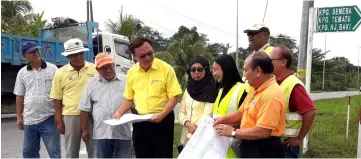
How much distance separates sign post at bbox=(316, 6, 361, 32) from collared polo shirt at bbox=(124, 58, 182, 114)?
8.32 feet

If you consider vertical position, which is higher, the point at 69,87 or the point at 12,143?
the point at 69,87

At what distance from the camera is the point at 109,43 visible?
11.9 meters

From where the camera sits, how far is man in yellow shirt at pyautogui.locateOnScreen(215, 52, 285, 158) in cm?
224

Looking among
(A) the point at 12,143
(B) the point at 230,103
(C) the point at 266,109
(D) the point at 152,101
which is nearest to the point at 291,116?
(B) the point at 230,103

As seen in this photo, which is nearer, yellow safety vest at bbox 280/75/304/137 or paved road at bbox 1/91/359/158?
yellow safety vest at bbox 280/75/304/137

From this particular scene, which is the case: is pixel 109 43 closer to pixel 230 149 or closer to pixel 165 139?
pixel 165 139

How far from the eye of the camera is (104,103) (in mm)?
3592

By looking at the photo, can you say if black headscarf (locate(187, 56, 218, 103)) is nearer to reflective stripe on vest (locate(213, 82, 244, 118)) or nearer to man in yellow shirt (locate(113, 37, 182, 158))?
man in yellow shirt (locate(113, 37, 182, 158))

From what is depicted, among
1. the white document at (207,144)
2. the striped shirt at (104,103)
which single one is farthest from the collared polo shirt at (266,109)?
the striped shirt at (104,103)

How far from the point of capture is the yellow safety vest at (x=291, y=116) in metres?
2.71

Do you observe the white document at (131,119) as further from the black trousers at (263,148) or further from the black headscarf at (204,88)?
the black trousers at (263,148)

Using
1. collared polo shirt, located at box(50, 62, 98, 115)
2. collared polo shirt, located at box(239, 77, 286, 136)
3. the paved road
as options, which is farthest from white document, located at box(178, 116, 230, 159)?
the paved road

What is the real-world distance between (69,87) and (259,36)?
197 centimetres

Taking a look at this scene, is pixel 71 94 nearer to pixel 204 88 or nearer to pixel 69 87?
pixel 69 87
